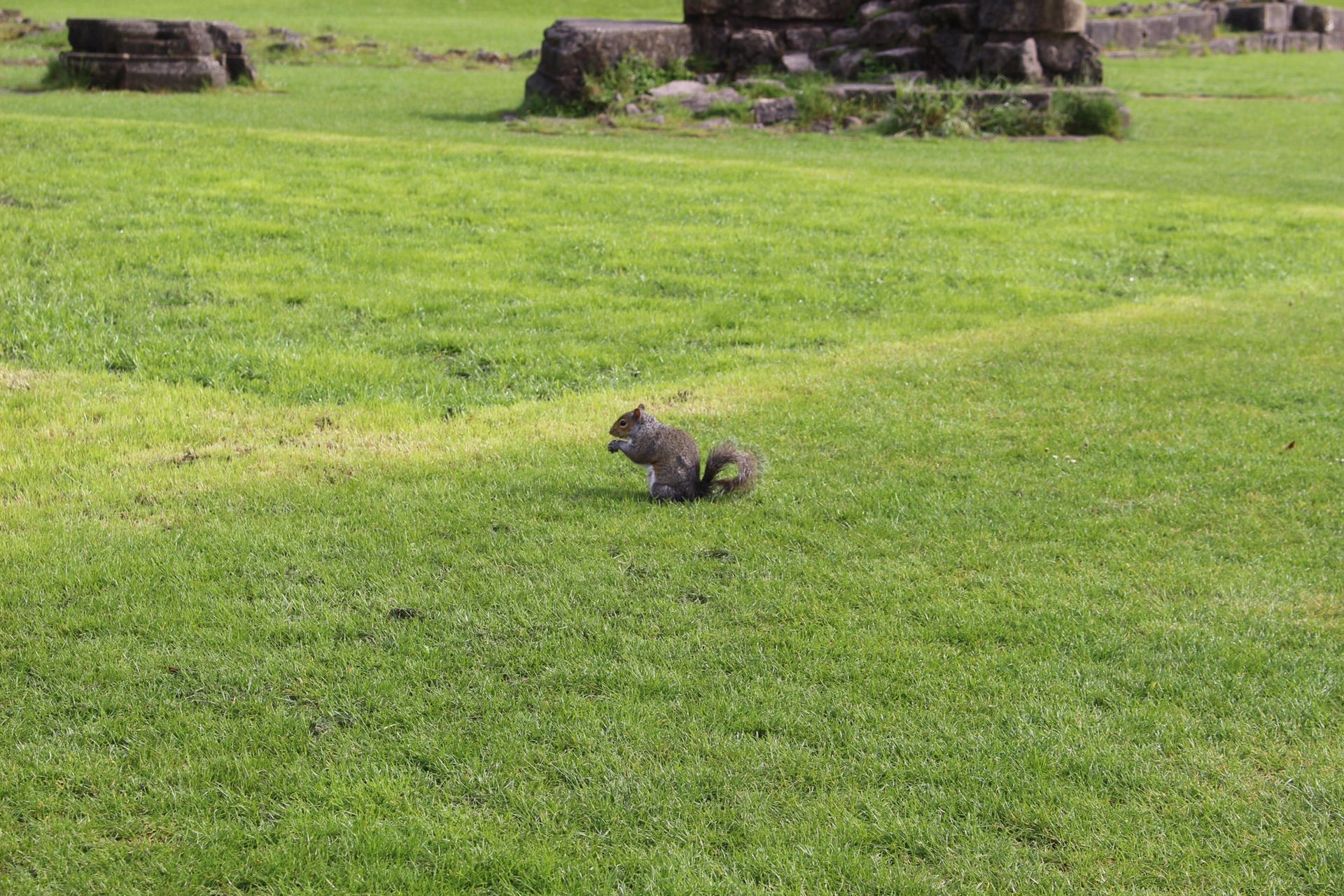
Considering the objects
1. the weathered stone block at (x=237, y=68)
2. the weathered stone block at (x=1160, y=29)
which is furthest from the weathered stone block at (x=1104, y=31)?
the weathered stone block at (x=237, y=68)

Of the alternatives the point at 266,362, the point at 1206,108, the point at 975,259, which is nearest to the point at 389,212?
the point at 266,362

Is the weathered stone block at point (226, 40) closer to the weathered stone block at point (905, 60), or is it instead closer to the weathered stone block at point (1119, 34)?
the weathered stone block at point (905, 60)

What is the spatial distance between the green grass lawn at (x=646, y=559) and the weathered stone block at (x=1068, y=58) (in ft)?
40.0

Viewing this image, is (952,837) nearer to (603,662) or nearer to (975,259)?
(603,662)

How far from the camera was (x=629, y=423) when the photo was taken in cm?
628

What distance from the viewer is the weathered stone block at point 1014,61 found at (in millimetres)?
23484

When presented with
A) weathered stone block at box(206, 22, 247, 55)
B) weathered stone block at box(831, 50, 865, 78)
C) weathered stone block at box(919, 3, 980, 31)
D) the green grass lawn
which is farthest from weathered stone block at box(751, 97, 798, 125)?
weathered stone block at box(206, 22, 247, 55)

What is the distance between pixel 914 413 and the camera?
798 centimetres

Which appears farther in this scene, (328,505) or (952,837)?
(328,505)

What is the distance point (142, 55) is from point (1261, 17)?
39.2 meters

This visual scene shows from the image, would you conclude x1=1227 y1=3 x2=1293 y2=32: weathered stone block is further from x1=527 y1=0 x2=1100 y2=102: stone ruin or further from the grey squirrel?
the grey squirrel

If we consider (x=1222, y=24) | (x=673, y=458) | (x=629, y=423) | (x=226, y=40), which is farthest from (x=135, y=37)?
(x=1222, y=24)

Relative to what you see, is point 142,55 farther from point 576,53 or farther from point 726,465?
point 726,465

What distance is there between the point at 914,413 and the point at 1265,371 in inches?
120
